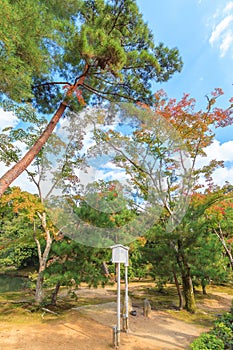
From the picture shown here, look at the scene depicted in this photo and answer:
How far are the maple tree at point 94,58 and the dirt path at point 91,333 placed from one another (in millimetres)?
2450

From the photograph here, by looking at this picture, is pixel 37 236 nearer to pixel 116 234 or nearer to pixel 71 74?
pixel 116 234

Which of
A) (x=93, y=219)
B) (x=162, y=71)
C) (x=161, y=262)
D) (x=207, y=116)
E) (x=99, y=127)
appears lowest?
(x=161, y=262)

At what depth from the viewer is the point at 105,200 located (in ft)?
9.70

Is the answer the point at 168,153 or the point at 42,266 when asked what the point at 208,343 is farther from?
the point at 42,266

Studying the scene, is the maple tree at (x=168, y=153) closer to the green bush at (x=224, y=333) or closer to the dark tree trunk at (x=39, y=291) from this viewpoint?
the green bush at (x=224, y=333)

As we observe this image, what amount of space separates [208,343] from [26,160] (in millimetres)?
4101

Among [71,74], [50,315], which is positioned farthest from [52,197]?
[50,315]

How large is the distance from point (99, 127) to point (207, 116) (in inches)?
138

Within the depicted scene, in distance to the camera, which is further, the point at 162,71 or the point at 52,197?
the point at 162,71

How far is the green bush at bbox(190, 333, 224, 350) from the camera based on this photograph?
327 centimetres

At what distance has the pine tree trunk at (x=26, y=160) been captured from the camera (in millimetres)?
3353

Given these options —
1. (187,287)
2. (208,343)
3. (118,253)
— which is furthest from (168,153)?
(187,287)

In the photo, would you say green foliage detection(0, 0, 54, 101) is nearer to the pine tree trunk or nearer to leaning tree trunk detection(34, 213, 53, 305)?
the pine tree trunk

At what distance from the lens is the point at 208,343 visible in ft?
11.2
